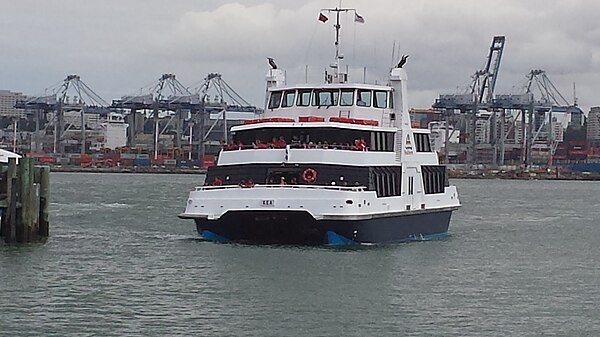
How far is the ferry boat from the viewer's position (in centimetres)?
3509

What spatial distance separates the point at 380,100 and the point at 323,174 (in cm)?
567

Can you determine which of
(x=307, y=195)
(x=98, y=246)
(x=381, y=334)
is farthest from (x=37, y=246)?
(x=381, y=334)

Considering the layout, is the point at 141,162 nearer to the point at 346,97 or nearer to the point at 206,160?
the point at 206,160

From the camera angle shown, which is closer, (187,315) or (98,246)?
(187,315)

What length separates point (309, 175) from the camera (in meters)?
35.6

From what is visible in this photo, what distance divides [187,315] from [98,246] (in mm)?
15058

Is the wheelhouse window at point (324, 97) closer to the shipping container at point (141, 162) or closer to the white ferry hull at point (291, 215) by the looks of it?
the white ferry hull at point (291, 215)

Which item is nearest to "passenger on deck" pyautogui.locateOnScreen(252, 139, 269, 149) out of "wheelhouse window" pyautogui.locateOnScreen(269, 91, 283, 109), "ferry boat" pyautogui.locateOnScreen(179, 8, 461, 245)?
"ferry boat" pyautogui.locateOnScreen(179, 8, 461, 245)

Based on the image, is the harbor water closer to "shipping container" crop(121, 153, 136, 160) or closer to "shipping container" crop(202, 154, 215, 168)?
"shipping container" crop(202, 154, 215, 168)

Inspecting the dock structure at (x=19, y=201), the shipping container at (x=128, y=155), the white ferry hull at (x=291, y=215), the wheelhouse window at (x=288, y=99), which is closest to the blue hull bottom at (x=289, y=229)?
the white ferry hull at (x=291, y=215)

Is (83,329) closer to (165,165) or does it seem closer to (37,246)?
(37,246)

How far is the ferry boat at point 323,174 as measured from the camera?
3509cm

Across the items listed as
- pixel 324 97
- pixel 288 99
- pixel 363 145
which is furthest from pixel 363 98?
pixel 363 145

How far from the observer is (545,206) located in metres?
80.3
